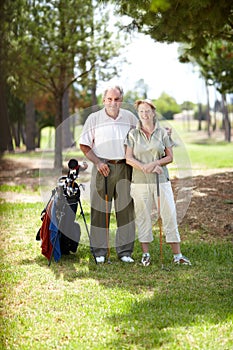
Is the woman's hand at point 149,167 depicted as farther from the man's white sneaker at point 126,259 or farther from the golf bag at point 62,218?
the man's white sneaker at point 126,259

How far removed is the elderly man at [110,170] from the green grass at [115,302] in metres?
0.24

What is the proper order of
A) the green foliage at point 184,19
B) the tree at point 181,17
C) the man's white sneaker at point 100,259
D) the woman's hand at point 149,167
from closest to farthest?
the woman's hand at point 149,167 < the man's white sneaker at point 100,259 < the tree at point 181,17 < the green foliage at point 184,19

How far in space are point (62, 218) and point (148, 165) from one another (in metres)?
0.96

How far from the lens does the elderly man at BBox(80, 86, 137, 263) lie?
17.0 ft

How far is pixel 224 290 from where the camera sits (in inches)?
173

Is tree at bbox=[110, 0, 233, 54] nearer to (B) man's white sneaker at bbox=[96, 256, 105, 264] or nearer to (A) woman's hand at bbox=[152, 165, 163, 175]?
(A) woman's hand at bbox=[152, 165, 163, 175]

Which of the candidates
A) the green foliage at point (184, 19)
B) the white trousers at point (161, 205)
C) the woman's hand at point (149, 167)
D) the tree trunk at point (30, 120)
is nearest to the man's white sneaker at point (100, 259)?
the white trousers at point (161, 205)

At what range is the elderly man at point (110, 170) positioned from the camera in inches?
205

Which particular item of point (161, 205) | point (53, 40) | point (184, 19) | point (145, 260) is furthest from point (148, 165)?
point (53, 40)

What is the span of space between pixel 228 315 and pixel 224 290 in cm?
59

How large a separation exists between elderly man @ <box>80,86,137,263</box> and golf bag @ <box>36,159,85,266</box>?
0.17 m

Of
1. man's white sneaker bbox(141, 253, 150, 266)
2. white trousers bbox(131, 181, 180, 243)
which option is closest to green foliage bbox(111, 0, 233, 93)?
white trousers bbox(131, 181, 180, 243)

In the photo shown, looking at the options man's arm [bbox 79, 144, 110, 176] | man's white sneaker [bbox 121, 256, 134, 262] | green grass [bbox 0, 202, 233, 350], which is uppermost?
man's arm [bbox 79, 144, 110, 176]

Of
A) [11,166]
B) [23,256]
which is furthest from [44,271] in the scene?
[11,166]
